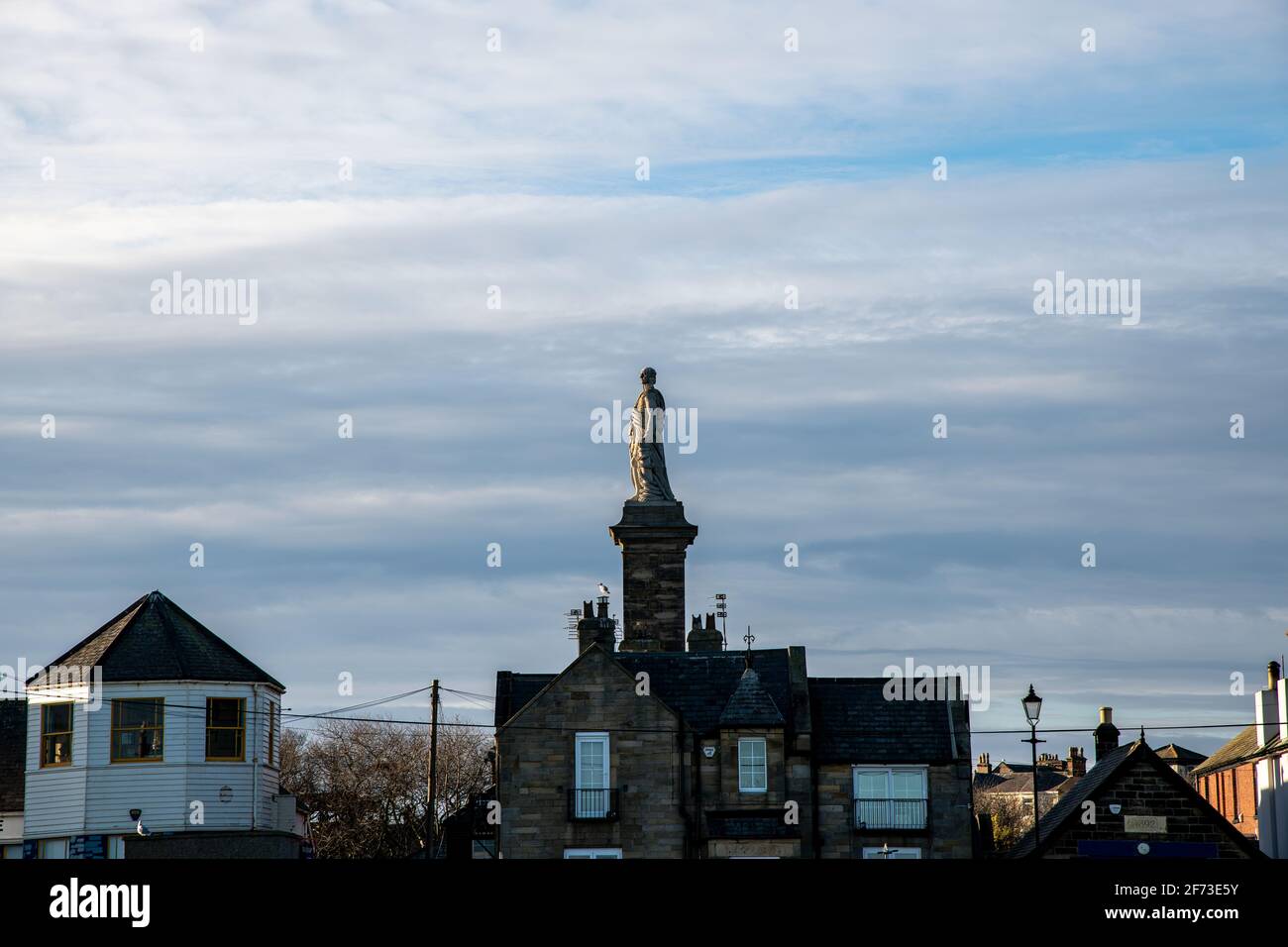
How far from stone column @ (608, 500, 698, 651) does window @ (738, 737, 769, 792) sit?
615 cm

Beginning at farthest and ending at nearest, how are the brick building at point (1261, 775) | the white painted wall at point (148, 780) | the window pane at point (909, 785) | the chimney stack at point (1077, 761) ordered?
the chimney stack at point (1077, 761), the brick building at point (1261, 775), the window pane at point (909, 785), the white painted wall at point (148, 780)

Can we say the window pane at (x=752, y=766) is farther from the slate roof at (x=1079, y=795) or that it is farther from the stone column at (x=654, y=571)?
the slate roof at (x=1079, y=795)

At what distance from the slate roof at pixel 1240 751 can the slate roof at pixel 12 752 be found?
133ft

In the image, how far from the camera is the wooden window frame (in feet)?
149

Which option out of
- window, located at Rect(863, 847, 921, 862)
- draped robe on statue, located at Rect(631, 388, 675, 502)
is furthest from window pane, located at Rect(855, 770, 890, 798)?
draped robe on statue, located at Rect(631, 388, 675, 502)

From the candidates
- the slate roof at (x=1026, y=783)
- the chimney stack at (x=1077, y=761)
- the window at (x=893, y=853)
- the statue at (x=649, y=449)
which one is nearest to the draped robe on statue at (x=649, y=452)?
the statue at (x=649, y=449)

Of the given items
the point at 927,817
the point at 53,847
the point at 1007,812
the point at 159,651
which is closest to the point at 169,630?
the point at 159,651

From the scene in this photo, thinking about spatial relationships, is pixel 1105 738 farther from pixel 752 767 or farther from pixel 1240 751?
pixel 1240 751

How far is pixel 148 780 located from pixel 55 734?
3.08 m

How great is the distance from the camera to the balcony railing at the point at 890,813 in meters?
48.7

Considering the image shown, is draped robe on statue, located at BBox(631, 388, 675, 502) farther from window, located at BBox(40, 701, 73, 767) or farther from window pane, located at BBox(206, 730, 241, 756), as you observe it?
window, located at BBox(40, 701, 73, 767)

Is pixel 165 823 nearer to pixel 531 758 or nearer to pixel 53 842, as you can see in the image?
pixel 53 842
